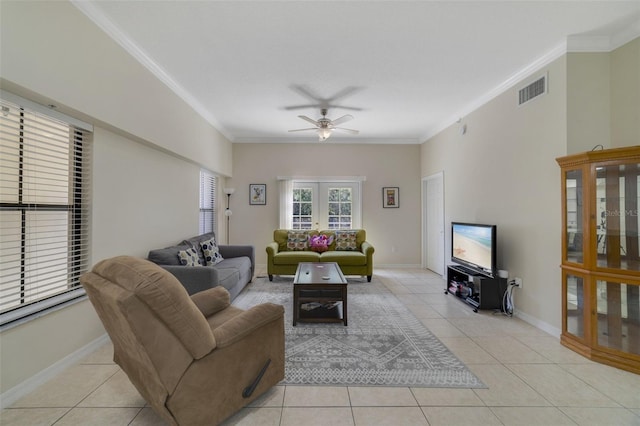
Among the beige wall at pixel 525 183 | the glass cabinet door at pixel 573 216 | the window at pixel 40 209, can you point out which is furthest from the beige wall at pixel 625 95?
the window at pixel 40 209

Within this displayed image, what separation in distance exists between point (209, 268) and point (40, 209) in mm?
1452

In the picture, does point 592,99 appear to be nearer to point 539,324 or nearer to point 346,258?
point 539,324

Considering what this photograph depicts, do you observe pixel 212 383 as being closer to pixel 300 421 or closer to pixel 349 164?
pixel 300 421

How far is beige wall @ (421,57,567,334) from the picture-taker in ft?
9.20

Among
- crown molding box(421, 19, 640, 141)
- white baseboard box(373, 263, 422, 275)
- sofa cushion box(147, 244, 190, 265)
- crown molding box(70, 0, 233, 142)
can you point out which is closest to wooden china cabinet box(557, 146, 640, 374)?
crown molding box(421, 19, 640, 141)

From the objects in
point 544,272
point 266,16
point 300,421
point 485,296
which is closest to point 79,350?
point 300,421

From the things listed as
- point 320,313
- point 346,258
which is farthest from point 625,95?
point 346,258

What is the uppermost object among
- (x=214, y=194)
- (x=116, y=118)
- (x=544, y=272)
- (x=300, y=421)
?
(x=116, y=118)

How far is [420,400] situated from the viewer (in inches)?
73.1

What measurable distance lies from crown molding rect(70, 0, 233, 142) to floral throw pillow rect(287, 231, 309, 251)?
2708 mm

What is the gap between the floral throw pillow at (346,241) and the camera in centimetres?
539

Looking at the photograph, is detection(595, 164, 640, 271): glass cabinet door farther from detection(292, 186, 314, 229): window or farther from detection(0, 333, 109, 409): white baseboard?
detection(292, 186, 314, 229): window

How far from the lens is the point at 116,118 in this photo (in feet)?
8.23

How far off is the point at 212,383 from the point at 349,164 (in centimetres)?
521
